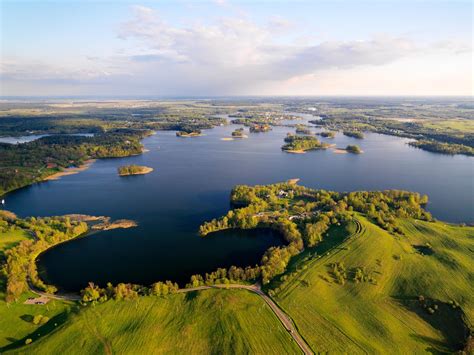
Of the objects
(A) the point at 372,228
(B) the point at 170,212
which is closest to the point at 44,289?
(B) the point at 170,212

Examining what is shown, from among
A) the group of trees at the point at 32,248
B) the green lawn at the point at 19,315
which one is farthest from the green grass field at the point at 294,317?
the group of trees at the point at 32,248

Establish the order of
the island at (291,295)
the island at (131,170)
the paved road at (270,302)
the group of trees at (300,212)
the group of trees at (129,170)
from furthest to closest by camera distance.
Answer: the group of trees at (129,170) < the island at (131,170) < the group of trees at (300,212) < the island at (291,295) < the paved road at (270,302)

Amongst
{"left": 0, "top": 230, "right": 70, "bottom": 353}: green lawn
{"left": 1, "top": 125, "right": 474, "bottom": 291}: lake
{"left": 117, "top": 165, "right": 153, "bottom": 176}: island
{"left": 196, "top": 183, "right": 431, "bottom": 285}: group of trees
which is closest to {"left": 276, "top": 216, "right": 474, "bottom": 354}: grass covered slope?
{"left": 196, "top": 183, "right": 431, "bottom": 285}: group of trees

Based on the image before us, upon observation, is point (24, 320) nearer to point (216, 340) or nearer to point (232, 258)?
point (216, 340)

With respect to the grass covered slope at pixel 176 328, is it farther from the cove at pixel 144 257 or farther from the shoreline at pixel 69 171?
the shoreline at pixel 69 171

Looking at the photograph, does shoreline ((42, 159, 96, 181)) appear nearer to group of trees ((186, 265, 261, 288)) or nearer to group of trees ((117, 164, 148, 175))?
group of trees ((117, 164, 148, 175))

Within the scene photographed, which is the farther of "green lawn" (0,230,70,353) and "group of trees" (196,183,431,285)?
"group of trees" (196,183,431,285)
